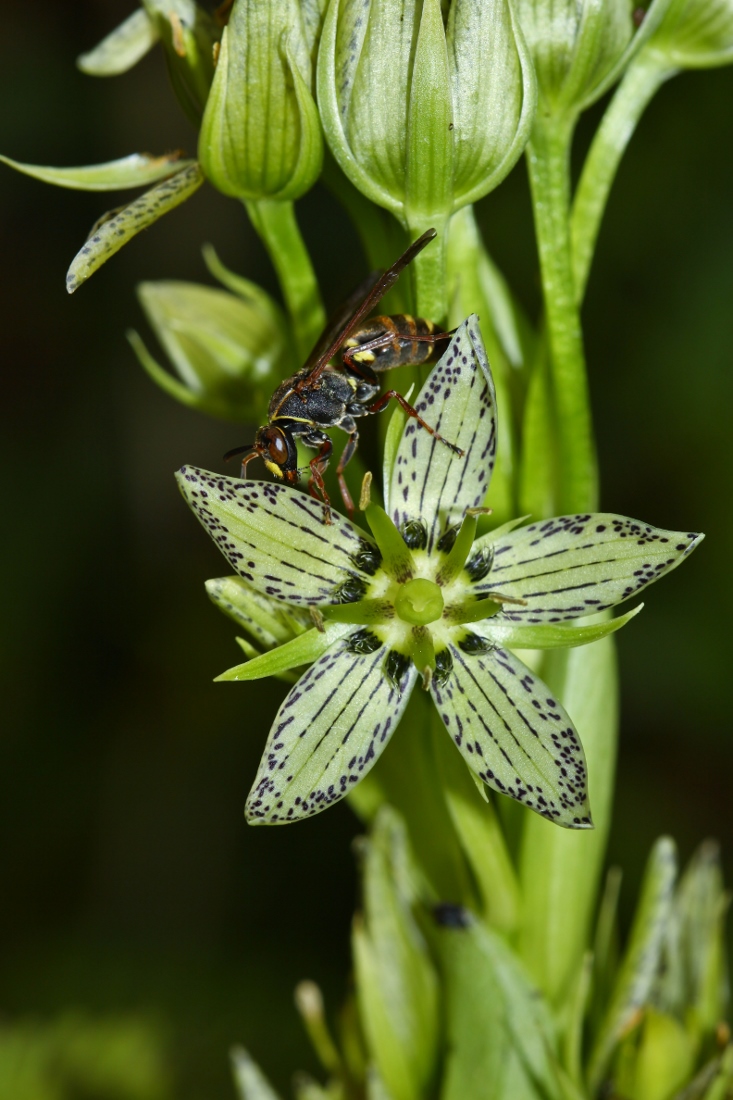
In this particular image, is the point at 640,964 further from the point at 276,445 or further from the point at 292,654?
the point at 276,445

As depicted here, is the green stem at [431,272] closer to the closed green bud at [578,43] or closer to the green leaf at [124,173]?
the closed green bud at [578,43]

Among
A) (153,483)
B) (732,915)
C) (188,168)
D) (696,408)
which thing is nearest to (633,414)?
(696,408)

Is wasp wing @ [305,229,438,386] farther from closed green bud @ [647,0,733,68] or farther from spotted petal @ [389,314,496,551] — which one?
closed green bud @ [647,0,733,68]

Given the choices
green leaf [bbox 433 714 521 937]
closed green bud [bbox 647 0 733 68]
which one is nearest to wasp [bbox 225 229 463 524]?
green leaf [bbox 433 714 521 937]

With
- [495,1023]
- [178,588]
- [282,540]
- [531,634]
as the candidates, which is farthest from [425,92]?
[178,588]

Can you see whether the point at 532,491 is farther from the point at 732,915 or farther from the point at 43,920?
the point at 43,920
